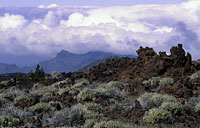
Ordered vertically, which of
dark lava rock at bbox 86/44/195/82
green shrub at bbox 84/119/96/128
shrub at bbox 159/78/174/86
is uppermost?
dark lava rock at bbox 86/44/195/82

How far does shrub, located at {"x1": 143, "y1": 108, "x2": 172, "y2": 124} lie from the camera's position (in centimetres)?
1041

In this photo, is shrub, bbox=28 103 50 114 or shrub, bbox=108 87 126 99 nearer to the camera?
shrub, bbox=28 103 50 114

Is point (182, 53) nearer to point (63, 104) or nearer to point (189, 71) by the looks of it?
point (189, 71)

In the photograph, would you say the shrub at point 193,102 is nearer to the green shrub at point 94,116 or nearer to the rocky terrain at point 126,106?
the rocky terrain at point 126,106

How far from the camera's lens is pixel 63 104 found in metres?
14.0

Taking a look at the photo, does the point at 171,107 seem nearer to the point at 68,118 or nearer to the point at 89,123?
the point at 89,123

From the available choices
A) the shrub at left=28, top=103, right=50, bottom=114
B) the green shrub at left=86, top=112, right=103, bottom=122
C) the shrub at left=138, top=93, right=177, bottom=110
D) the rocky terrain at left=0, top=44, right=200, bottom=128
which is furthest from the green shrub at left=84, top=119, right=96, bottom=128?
the shrub at left=28, top=103, right=50, bottom=114

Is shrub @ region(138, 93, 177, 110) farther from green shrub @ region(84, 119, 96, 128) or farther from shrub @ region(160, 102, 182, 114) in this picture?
green shrub @ region(84, 119, 96, 128)

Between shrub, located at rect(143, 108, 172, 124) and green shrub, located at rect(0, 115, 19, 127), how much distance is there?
4.52 metres

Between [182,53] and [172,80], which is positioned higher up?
[182,53]

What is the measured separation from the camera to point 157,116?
1043 cm

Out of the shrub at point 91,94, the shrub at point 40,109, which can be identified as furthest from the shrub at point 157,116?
the shrub at point 40,109

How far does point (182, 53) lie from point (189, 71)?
161 cm

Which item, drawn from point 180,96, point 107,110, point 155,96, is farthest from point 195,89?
point 107,110
